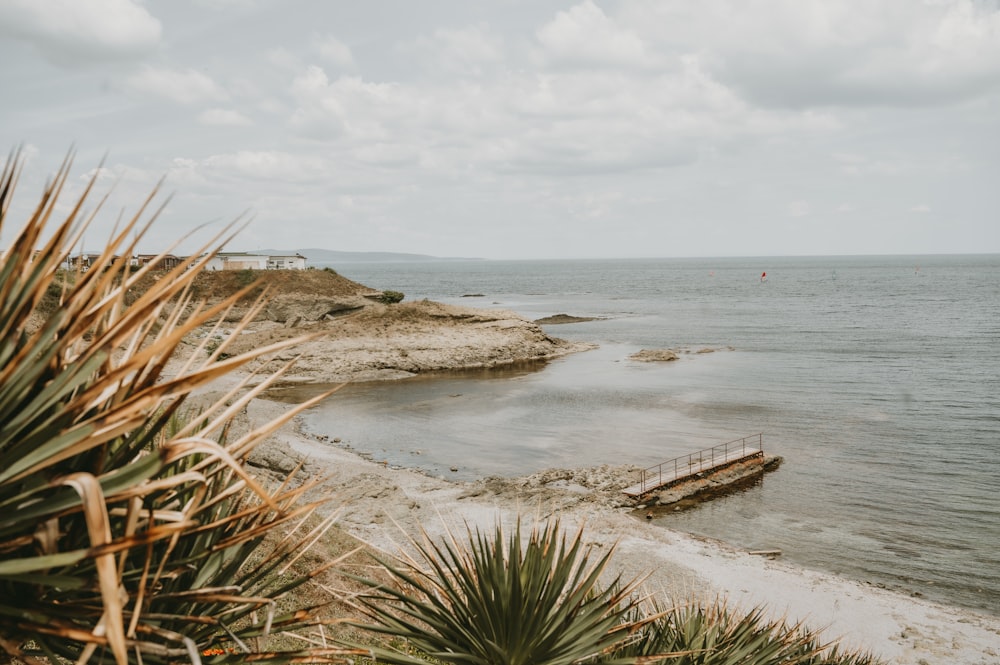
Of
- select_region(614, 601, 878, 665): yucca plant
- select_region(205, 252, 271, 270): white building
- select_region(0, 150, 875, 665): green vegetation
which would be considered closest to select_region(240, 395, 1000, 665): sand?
select_region(614, 601, 878, 665): yucca plant

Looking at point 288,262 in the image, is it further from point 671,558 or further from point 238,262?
point 671,558

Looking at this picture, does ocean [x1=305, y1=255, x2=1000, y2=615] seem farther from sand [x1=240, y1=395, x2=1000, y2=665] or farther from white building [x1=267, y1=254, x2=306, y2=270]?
white building [x1=267, y1=254, x2=306, y2=270]

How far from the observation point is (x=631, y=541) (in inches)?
762

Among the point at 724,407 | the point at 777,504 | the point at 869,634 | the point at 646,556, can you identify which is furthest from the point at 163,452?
the point at 724,407

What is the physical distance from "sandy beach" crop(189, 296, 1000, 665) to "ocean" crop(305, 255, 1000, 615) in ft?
4.73

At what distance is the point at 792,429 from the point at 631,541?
56.5ft

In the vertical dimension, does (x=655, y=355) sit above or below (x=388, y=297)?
below

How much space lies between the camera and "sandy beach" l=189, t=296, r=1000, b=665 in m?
14.3

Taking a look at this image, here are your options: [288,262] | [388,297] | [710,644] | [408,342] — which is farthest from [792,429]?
[288,262]

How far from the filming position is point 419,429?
34062mm

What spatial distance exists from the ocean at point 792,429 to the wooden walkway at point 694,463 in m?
1.00

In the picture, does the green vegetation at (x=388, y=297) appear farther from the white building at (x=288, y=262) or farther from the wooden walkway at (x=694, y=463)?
the wooden walkway at (x=694, y=463)

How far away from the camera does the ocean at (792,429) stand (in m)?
20.3

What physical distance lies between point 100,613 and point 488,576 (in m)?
2.58
